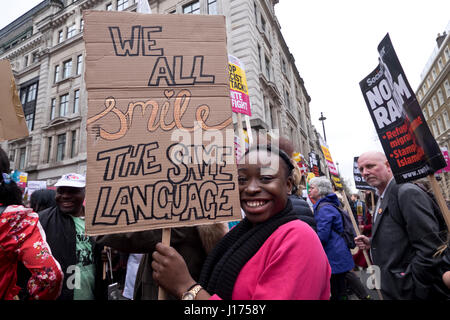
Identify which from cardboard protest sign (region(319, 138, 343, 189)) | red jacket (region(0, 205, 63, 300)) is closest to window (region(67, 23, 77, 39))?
cardboard protest sign (region(319, 138, 343, 189))

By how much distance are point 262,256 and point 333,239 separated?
299cm

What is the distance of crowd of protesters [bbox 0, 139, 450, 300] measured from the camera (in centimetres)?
112

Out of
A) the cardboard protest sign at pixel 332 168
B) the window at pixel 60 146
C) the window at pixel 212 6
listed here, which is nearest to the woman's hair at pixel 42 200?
the cardboard protest sign at pixel 332 168

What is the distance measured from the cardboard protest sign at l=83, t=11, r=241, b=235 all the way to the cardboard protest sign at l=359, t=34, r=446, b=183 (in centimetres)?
147

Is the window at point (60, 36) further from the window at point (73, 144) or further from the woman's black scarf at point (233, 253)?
the woman's black scarf at point (233, 253)

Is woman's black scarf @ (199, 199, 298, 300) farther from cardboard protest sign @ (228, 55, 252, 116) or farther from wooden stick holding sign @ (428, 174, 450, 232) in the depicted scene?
cardboard protest sign @ (228, 55, 252, 116)

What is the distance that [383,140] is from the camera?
2.46 meters

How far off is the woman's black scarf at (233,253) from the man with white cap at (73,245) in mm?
1545

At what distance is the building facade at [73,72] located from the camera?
15.2 m

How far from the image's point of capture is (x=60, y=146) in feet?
73.8

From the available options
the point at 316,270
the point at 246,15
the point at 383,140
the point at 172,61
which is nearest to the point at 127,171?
the point at 172,61
